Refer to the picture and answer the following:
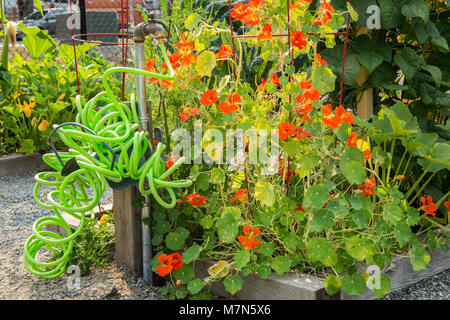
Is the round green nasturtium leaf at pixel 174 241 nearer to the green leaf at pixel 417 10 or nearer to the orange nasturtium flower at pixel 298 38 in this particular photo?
the orange nasturtium flower at pixel 298 38

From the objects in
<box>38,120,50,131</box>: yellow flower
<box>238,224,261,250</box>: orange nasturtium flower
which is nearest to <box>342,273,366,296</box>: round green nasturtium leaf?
<box>238,224,261,250</box>: orange nasturtium flower

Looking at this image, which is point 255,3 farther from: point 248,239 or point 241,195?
point 248,239

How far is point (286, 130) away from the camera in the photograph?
57.9 inches

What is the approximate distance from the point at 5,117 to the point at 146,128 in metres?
1.96

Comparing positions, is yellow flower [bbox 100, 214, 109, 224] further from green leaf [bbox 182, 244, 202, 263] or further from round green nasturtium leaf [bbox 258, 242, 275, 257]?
round green nasturtium leaf [bbox 258, 242, 275, 257]

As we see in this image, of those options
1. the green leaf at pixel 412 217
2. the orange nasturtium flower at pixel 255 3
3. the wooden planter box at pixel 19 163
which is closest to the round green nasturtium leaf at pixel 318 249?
the green leaf at pixel 412 217

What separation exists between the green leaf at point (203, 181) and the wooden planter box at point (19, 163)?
2.10 m

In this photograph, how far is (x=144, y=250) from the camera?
5.61 feet

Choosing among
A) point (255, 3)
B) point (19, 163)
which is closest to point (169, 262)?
point (255, 3)

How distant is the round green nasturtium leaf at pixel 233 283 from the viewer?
149 cm

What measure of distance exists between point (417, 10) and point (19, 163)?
2551 mm

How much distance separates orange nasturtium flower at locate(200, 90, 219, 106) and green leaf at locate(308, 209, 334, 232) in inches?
16.5

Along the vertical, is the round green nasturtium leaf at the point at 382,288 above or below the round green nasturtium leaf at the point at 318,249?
below

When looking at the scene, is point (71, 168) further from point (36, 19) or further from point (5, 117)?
point (36, 19)
